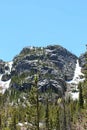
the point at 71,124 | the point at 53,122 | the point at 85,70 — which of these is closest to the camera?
the point at 85,70

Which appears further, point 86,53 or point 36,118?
point 36,118

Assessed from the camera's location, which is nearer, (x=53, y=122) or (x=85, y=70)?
(x=85, y=70)

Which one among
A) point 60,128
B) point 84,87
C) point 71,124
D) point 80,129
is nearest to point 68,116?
point 71,124

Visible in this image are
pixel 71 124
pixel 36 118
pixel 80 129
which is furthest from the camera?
pixel 71 124

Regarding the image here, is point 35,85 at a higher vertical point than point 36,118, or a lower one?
higher

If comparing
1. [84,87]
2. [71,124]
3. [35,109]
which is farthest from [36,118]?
[71,124]

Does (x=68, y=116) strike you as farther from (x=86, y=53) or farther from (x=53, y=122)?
(x=86, y=53)

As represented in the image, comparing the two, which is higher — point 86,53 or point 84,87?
point 86,53

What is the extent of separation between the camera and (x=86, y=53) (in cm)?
4759

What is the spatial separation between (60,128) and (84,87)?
81.6 metres

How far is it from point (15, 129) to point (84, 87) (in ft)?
241

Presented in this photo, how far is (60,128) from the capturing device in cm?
12719

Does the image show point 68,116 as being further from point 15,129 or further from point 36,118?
point 36,118

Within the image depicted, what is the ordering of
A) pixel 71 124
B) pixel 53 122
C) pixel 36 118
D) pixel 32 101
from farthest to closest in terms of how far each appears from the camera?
pixel 71 124 < pixel 53 122 < pixel 36 118 < pixel 32 101
